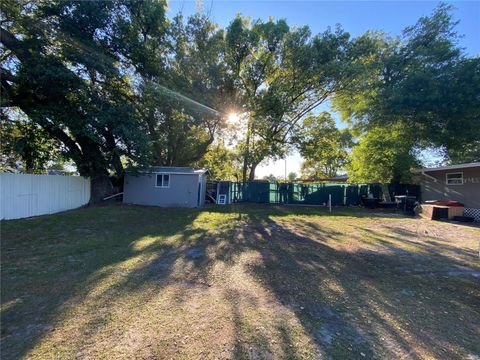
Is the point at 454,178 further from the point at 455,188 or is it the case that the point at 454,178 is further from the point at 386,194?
the point at 386,194

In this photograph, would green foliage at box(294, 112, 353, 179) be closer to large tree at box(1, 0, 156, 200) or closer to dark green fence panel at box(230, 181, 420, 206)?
dark green fence panel at box(230, 181, 420, 206)

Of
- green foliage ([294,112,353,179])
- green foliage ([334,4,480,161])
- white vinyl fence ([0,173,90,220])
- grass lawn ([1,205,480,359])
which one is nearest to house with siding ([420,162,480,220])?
green foliage ([334,4,480,161])

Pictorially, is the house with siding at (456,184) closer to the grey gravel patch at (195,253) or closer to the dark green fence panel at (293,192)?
the dark green fence panel at (293,192)

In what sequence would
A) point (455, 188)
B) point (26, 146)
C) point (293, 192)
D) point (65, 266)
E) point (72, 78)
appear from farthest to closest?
point (293, 192) → point (455, 188) → point (26, 146) → point (72, 78) → point (65, 266)

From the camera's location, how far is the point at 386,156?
15.4m

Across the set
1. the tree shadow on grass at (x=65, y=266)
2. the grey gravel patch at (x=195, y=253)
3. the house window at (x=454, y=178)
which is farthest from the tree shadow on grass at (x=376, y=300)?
the house window at (x=454, y=178)

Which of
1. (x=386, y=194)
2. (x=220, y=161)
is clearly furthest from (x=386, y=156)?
(x=220, y=161)

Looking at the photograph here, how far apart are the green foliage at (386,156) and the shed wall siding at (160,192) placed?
11432 mm

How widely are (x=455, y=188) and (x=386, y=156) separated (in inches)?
154

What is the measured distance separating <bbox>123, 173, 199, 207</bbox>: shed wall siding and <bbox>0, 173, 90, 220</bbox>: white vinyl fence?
254 cm

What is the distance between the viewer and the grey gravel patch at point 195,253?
16.5 feet

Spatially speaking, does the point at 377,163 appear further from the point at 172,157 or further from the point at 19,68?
the point at 19,68

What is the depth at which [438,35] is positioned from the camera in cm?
1455

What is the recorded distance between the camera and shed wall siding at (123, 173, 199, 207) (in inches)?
536
